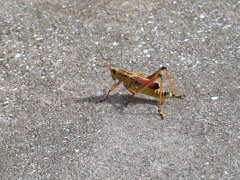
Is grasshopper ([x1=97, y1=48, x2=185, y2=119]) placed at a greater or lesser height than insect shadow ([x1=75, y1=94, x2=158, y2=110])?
greater

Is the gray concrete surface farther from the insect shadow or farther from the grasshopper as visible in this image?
the grasshopper

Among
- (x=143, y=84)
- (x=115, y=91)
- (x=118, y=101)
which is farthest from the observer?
(x=115, y=91)

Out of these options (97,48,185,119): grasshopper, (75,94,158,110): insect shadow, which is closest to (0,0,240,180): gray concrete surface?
(75,94,158,110): insect shadow

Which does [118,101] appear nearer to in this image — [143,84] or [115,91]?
[115,91]

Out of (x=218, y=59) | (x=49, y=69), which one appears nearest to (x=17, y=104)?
(x=49, y=69)

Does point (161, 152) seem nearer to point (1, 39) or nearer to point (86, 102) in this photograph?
point (86, 102)

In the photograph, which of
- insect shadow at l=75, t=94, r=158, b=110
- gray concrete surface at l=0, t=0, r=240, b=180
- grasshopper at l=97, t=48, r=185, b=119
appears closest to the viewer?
gray concrete surface at l=0, t=0, r=240, b=180

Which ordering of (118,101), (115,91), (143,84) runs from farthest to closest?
1. (115,91)
2. (118,101)
3. (143,84)

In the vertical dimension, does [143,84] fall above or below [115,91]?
above

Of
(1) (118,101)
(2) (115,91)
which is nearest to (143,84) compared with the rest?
(1) (118,101)
